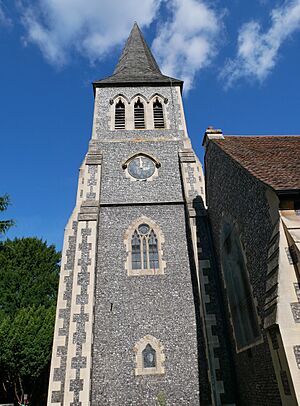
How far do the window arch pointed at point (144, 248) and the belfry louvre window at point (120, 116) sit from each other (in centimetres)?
563

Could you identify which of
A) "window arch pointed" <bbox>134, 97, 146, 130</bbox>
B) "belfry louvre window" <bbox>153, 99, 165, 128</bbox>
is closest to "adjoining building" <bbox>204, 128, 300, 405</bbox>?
"belfry louvre window" <bbox>153, 99, 165, 128</bbox>

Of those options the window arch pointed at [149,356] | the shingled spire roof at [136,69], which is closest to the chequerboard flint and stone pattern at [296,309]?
the window arch pointed at [149,356]

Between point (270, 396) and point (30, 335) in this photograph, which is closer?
point (270, 396)

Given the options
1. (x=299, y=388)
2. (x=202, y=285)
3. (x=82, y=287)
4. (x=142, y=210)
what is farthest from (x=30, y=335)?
(x=299, y=388)

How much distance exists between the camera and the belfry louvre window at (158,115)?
46.8ft

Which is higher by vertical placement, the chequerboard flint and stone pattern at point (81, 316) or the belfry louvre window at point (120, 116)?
the belfry louvre window at point (120, 116)

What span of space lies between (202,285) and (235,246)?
218 cm

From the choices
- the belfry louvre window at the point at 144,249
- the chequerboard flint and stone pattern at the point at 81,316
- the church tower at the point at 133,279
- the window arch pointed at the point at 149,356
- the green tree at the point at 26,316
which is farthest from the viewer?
the green tree at the point at 26,316

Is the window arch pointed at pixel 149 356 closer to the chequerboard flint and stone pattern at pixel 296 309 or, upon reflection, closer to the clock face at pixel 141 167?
the chequerboard flint and stone pattern at pixel 296 309

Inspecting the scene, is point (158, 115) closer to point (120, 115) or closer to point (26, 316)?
point (120, 115)

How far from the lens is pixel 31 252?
848 inches

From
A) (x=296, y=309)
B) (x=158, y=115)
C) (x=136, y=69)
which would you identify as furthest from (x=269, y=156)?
(x=136, y=69)

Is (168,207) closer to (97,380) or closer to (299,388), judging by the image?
(97,380)

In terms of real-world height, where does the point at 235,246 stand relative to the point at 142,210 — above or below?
below
